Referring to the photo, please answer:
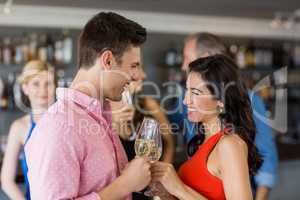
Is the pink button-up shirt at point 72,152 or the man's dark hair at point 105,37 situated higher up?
the man's dark hair at point 105,37

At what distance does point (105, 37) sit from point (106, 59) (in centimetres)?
7

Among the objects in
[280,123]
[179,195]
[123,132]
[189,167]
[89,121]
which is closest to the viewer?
[89,121]

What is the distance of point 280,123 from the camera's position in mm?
5668

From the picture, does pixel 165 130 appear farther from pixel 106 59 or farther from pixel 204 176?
pixel 106 59

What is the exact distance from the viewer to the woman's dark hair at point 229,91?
1597mm

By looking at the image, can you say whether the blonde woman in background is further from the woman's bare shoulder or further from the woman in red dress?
the woman's bare shoulder

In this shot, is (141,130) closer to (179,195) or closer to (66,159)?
(179,195)

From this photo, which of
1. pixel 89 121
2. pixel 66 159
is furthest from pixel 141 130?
pixel 66 159

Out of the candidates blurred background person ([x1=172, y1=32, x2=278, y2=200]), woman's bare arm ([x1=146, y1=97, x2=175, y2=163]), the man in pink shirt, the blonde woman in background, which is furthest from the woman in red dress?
woman's bare arm ([x1=146, y1=97, x2=175, y2=163])

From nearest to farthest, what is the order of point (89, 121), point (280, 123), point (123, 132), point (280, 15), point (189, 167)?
point (89, 121) → point (189, 167) → point (123, 132) → point (280, 123) → point (280, 15)

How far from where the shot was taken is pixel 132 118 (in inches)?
95.1

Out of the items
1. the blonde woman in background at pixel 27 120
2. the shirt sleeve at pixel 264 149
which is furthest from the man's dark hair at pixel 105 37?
the shirt sleeve at pixel 264 149

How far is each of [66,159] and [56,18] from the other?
4.80 meters

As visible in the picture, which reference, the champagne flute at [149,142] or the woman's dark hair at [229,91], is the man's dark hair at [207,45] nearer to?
the woman's dark hair at [229,91]
